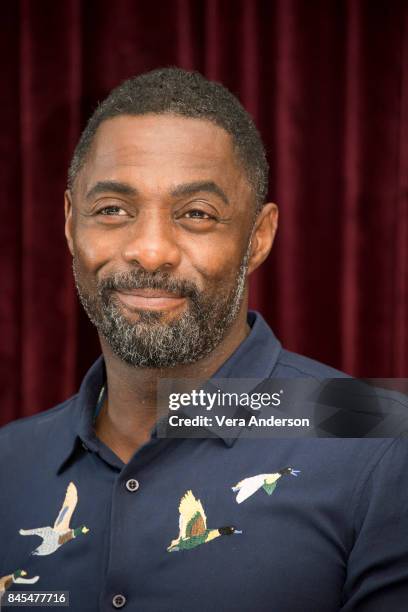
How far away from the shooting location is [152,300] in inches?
45.1

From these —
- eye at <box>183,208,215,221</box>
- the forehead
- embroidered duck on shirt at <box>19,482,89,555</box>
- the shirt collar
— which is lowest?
embroidered duck on shirt at <box>19,482,89,555</box>

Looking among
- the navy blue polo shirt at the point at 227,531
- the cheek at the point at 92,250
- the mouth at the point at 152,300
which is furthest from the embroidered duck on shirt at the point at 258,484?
the cheek at the point at 92,250

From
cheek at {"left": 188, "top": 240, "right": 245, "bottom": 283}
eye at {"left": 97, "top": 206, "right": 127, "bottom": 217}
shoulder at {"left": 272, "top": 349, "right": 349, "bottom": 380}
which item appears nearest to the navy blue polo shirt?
shoulder at {"left": 272, "top": 349, "right": 349, "bottom": 380}

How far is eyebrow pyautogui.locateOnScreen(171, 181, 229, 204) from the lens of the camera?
113cm

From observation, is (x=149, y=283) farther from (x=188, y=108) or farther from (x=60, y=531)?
(x=60, y=531)

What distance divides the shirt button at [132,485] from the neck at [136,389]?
153 millimetres

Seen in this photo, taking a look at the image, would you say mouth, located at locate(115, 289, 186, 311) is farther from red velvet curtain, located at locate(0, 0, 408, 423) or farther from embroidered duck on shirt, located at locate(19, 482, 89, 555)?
red velvet curtain, located at locate(0, 0, 408, 423)

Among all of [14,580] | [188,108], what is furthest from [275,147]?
[14,580]

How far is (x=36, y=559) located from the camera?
1.14 metres

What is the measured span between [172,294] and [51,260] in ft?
2.49

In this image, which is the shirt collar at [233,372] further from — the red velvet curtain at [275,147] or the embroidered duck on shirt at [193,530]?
the red velvet curtain at [275,147]

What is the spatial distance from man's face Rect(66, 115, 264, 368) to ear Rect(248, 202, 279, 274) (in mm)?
79

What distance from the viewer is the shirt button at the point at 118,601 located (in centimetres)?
103

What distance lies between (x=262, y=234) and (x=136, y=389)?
0.34m
